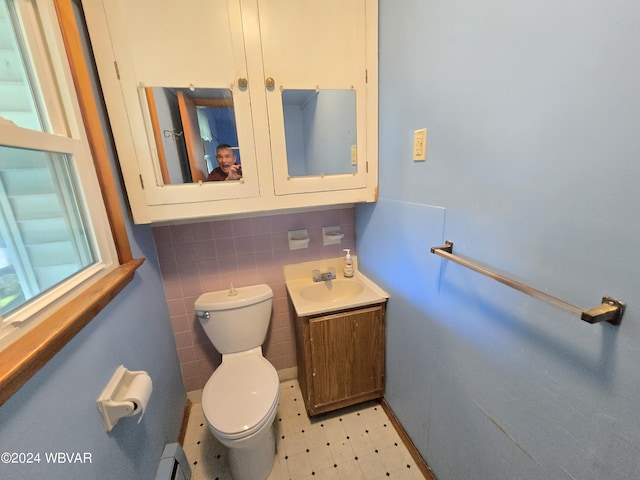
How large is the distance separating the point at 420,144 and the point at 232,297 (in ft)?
4.10

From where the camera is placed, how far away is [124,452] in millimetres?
895

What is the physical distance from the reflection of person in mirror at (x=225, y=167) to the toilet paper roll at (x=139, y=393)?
85cm

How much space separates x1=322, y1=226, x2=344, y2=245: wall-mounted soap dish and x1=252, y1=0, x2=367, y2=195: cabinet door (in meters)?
0.40

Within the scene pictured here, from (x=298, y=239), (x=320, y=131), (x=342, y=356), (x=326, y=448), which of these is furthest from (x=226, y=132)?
(x=326, y=448)

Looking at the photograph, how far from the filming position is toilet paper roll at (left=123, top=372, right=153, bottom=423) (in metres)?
0.88

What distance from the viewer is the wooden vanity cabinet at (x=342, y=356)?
142 cm

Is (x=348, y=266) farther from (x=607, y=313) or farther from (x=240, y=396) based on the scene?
(x=607, y=313)

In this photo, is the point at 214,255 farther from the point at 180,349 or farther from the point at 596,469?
the point at 596,469

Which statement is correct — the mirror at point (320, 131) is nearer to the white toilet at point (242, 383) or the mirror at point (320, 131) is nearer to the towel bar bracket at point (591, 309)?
the white toilet at point (242, 383)

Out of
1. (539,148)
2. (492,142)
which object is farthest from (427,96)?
(539,148)

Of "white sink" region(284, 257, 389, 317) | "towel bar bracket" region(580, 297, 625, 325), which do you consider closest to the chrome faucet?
"white sink" region(284, 257, 389, 317)

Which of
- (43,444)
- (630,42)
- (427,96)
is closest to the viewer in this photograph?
(630,42)

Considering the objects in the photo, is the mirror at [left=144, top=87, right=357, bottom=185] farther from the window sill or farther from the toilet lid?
the toilet lid

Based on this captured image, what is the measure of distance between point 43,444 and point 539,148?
1.32 metres
